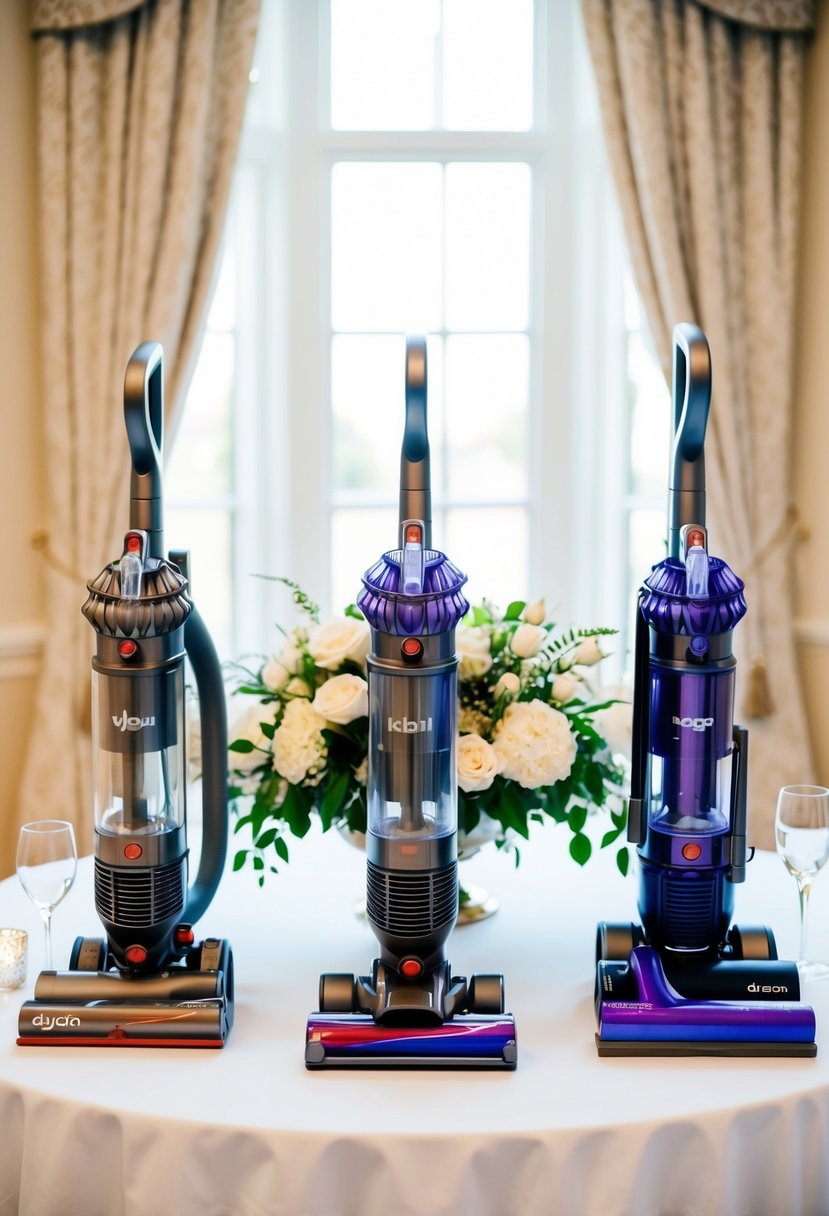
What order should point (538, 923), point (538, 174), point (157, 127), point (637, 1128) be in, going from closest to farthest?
point (637, 1128)
point (538, 923)
point (157, 127)
point (538, 174)

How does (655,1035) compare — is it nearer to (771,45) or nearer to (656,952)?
(656,952)

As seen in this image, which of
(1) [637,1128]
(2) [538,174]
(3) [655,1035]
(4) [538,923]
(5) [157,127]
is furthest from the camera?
(2) [538,174]

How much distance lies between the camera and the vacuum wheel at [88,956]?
141 centimetres

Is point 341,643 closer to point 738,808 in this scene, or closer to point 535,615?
point 535,615

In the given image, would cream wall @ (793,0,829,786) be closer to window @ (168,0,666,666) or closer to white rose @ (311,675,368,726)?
window @ (168,0,666,666)

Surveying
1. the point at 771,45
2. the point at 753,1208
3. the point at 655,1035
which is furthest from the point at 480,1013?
the point at 771,45

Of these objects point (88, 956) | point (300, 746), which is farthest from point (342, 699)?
point (88, 956)

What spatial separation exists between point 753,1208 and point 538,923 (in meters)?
0.51

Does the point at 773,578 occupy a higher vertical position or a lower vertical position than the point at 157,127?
lower

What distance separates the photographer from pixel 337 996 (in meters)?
1.35

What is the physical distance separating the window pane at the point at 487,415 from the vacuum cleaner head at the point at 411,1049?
2279 millimetres

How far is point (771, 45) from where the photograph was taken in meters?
2.98

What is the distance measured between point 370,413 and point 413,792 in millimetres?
2201

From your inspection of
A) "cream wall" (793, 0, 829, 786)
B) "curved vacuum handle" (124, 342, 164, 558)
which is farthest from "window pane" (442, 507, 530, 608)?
"curved vacuum handle" (124, 342, 164, 558)
